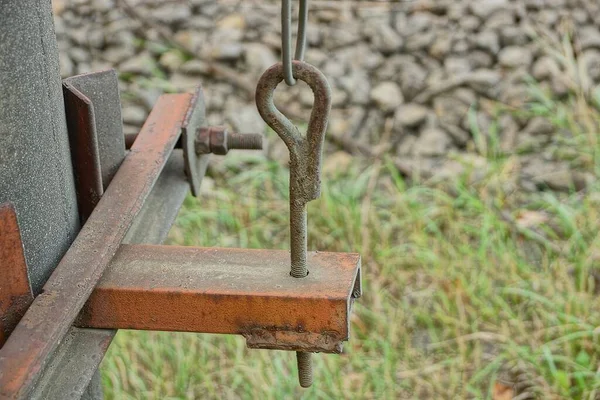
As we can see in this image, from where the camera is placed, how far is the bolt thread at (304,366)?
132 centimetres

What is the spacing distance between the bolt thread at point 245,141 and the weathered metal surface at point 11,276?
664mm

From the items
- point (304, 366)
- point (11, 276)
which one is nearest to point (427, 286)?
point (304, 366)

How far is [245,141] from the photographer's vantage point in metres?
1.76

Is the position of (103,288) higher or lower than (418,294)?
higher

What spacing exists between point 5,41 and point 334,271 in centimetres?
54

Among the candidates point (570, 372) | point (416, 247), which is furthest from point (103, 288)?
point (416, 247)

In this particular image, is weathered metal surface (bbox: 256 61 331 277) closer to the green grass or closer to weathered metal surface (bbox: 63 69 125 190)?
weathered metal surface (bbox: 63 69 125 190)

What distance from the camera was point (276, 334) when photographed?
123cm

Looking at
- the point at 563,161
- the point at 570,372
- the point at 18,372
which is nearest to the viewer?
the point at 18,372

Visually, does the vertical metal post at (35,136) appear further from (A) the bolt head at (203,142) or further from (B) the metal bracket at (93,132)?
(A) the bolt head at (203,142)

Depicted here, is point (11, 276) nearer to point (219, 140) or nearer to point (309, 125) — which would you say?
point (309, 125)

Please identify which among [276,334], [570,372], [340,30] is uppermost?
[276,334]

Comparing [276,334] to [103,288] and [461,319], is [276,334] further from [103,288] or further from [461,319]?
[461,319]

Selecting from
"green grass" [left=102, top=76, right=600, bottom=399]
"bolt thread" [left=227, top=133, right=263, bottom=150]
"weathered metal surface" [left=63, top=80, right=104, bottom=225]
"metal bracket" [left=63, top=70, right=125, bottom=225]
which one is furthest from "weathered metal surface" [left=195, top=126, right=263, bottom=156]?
"green grass" [left=102, top=76, right=600, bottom=399]
